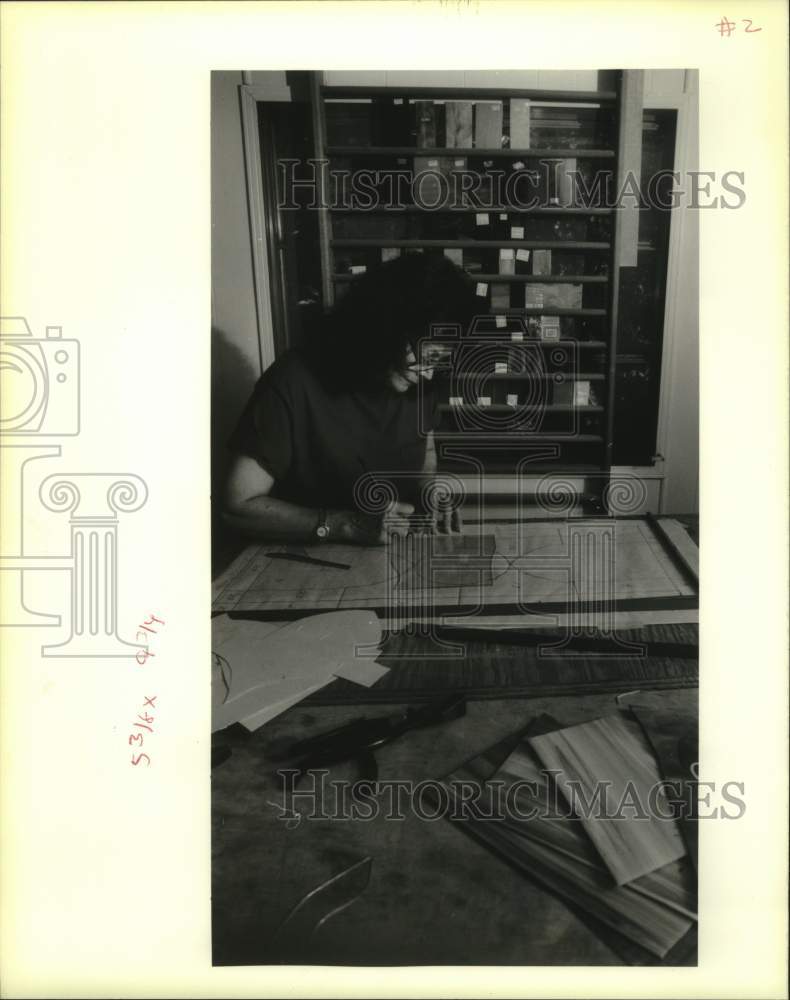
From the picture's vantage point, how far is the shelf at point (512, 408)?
3.30 ft

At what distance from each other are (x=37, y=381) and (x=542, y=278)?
2.56 ft

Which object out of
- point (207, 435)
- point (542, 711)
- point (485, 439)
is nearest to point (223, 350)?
point (207, 435)

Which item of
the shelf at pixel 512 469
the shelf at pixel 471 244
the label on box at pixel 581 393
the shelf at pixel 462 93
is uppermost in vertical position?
the shelf at pixel 462 93

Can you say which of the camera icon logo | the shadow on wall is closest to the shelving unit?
the shadow on wall

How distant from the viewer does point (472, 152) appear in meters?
0.99

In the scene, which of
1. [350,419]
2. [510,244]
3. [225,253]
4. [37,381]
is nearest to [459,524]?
[350,419]

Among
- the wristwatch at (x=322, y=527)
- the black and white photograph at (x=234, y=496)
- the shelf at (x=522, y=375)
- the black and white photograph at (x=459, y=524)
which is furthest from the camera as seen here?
the wristwatch at (x=322, y=527)

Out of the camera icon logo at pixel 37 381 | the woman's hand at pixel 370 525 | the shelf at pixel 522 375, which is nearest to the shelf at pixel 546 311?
the shelf at pixel 522 375

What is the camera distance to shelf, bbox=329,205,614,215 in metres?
0.93

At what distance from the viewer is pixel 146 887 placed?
853 millimetres

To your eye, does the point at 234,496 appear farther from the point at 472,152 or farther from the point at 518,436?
the point at 472,152

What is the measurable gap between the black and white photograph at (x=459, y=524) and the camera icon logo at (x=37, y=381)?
0.65 ft

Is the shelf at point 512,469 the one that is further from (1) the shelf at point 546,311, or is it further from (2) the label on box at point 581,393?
(1) the shelf at point 546,311

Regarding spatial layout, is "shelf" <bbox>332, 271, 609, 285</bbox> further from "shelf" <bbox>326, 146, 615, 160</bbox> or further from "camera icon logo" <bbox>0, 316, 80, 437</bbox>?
"camera icon logo" <bbox>0, 316, 80, 437</bbox>
